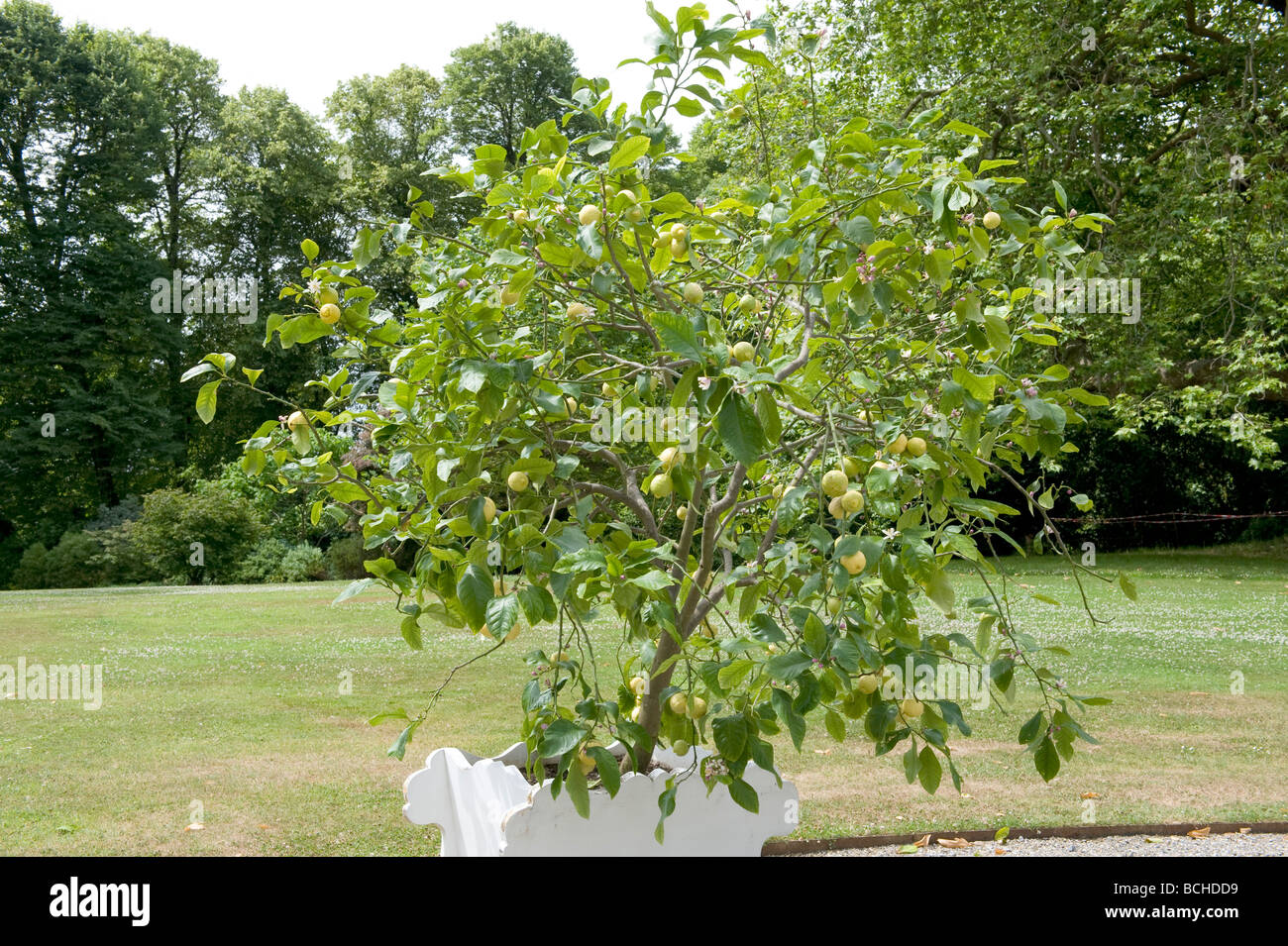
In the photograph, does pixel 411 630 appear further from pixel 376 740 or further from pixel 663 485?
pixel 376 740

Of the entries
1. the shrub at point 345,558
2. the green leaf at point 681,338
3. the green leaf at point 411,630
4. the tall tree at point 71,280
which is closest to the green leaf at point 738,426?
the green leaf at point 681,338

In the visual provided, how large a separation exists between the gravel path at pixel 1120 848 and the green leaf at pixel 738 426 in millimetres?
2873

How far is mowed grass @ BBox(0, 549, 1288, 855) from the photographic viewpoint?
438 centimetres

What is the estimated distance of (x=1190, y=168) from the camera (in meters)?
11.6

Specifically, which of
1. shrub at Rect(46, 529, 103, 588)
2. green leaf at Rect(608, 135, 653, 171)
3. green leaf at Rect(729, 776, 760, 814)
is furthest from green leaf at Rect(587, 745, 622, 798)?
shrub at Rect(46, 529, 103, 588)

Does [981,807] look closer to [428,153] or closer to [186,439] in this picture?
[186,439]

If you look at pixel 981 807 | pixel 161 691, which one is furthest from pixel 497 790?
pixel 161 691

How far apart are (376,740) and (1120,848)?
161 inches

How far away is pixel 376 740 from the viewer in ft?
19.4

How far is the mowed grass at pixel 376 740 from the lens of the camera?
4.38 metres

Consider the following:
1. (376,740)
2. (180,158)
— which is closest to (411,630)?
(376,740)

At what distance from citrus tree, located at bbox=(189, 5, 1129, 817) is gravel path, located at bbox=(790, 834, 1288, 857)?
5.76 ft

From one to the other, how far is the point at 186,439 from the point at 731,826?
79.7ft

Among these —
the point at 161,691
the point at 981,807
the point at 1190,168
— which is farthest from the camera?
the point at 1190,168
